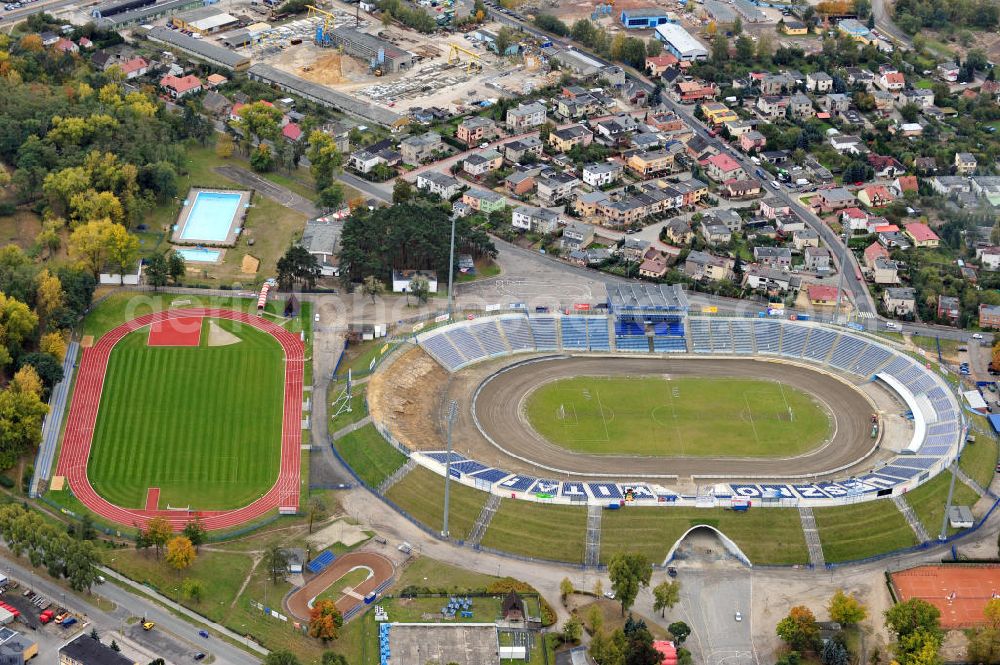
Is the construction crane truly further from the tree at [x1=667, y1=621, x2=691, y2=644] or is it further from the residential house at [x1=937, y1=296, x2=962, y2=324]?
the tree at [x1=667, y1=621, x2=691, y2=644]

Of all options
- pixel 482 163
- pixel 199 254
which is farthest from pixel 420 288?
pixel 482 163

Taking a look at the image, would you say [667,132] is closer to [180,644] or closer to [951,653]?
[951,653]

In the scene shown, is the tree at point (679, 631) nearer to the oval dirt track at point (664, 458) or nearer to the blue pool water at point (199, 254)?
the oval dirt track at point (664, 458)

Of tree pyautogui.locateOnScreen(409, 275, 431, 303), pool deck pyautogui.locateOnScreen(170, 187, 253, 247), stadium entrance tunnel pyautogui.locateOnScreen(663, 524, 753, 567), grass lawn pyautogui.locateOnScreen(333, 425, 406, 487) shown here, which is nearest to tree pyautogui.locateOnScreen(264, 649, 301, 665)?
grass lawn pyautogui.locateOnScreen(333, 425, 406, 487)

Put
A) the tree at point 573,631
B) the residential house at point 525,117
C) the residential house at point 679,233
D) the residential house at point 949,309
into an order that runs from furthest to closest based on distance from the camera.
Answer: the residential house at point 525,117, the residential house at point 679,233, the residential house at point 949,309, the tree at point 573,631

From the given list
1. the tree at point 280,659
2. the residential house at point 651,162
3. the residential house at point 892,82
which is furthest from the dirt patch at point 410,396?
the residential house at point 892,82

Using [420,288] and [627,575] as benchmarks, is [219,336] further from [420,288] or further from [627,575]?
[627,575]
